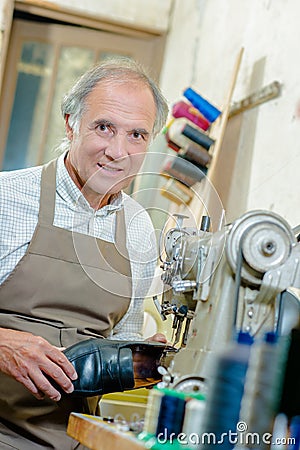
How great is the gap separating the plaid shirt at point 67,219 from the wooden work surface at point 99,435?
610 mm

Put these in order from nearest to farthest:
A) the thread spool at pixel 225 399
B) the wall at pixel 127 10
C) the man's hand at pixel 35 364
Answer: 1. the thread spool at pixel 225 399
2. the man's hand at pixel 35 364
3. the wall at pixel 127 10

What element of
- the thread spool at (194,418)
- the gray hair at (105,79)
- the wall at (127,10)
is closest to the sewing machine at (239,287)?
the thread spool at (194,418)

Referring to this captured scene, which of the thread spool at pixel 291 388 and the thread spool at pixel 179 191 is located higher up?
the thread spool at pixel 179 191

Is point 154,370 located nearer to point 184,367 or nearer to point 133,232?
point 184,367

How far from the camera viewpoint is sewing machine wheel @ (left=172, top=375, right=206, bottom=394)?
1.33 metres

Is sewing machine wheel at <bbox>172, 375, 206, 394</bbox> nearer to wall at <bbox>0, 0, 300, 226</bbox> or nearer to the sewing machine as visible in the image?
the sewing machine

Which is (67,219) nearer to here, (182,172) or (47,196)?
(47,196)

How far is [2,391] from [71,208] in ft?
1.64

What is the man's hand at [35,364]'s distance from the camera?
1592mm

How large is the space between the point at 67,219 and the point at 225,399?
1044 millimetres

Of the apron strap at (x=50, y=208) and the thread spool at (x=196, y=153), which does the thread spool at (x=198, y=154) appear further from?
the apron strap at (x=50, y=208)

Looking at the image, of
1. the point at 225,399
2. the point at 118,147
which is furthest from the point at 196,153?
the point at 225,399

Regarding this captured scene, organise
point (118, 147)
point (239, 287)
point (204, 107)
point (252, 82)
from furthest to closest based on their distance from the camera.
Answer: point (204, 107)
point (252, 82)
point (118, 147)
point (239, 287)

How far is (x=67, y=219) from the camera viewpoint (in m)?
2.09
